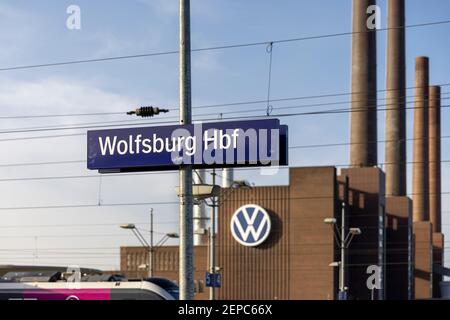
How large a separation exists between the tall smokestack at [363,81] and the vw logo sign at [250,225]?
416 inches

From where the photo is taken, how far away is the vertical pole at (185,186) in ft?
55.8

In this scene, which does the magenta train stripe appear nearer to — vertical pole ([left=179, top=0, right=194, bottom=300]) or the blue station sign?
the blue station sign

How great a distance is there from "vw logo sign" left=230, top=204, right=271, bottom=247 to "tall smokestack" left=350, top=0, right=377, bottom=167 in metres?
10.6

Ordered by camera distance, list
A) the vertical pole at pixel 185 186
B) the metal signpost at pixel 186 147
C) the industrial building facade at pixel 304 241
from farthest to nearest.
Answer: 1. the industrial building facade at pixel 304 241
2. the metal signpost at pixel 186 147
3. the vertical pole at pixel 185 186

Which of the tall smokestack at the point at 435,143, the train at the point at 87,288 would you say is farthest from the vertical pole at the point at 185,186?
the tall smokestack at the point at 435,143

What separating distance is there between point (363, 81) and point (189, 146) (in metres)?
58.0

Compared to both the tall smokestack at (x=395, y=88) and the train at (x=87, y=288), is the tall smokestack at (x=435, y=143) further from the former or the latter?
the train at (x=87, y=288)

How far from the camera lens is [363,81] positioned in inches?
2916

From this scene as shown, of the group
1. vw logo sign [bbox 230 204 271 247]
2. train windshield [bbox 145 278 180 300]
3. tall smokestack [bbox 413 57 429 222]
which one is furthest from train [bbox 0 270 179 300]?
tall smokestack [bbox 413 57 429 222]

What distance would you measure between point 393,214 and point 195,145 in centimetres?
7267

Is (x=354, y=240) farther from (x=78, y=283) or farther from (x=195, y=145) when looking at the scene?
(x=195, y=145)

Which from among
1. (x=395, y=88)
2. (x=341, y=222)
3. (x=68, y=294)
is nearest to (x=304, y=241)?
(x=341, y=222)

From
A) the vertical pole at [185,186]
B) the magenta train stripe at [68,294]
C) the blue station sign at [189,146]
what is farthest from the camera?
the magenta train stripe at [68,294]
